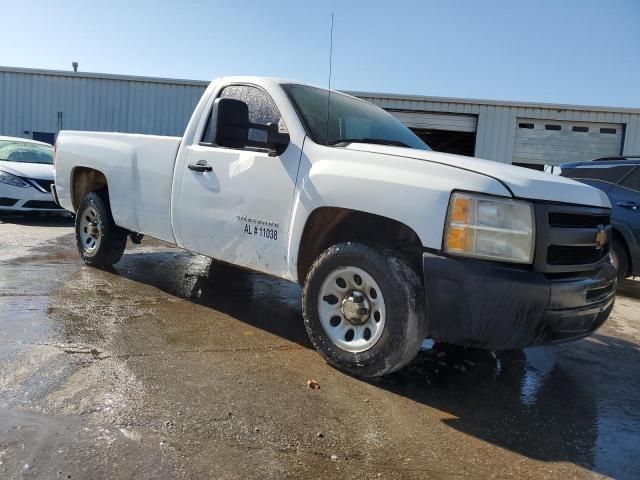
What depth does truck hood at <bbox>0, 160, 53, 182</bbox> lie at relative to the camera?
9.76 m

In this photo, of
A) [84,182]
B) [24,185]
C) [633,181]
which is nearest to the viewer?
[84,182]

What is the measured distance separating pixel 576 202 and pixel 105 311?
372cm

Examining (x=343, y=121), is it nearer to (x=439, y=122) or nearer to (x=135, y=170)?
(x=135, y=170)

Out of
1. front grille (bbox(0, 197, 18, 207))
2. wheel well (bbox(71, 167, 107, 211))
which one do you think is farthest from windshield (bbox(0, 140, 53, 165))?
wheel well (bbox(71, 167, 107, 211))

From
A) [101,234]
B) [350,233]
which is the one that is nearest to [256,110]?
[350,233]

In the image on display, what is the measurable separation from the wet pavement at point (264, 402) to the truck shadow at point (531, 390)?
0.04 ft

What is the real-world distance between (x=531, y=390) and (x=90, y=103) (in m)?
18.9


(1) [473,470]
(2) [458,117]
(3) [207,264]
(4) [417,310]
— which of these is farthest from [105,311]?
(2) [458,117]

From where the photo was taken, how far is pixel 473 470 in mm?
2559

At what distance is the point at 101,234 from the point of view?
19.4 feet

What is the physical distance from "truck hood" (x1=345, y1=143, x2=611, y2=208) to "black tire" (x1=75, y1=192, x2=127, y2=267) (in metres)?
3.35

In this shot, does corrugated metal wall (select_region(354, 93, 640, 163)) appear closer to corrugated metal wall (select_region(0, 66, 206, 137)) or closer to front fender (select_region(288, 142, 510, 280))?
corrugated metal wall (select_region(0, 66, 206, 137))

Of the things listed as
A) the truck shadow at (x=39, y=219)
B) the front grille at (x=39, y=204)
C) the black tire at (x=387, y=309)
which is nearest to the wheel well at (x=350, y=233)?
the black tire at (x=387, y=309)

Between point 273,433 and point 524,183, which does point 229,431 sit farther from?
point 524,183
